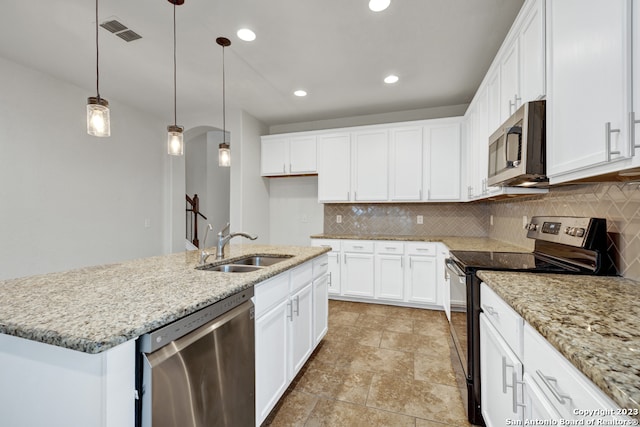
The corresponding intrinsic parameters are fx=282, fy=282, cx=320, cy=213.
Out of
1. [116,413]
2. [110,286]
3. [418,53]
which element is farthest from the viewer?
[418,53]

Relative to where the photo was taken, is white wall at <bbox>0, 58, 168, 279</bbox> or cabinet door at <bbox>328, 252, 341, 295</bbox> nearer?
white wall at <bbox>0, 58, 168, 279</bbox>

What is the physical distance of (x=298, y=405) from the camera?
1.77m

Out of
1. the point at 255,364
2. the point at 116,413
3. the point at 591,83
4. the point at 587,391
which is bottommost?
the point at 255,364

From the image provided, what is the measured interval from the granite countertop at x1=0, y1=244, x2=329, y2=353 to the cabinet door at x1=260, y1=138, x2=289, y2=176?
275 cm

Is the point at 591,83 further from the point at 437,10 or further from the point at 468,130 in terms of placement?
the point at 468,130

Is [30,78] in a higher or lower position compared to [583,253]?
higher

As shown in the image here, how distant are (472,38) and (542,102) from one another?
1256 millimetres

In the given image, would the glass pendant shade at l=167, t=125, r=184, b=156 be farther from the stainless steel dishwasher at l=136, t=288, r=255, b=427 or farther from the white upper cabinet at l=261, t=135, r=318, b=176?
the white upper cabinet at l=261, t=135, r=318, b=176

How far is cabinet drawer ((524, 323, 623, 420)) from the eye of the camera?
0.63m

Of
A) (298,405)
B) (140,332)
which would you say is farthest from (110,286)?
(298,405)

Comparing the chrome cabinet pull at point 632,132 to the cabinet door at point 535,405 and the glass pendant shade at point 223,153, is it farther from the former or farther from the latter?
the glass pendant shade at point 223,153

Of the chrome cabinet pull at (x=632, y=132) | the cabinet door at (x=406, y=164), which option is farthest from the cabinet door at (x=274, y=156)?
the chrome cabinet pull at (x=632, y=132)

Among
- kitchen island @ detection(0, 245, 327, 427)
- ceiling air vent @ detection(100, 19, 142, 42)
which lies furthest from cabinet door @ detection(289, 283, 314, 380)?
ceiling air vent @ detection(100, 19, 142, 42)

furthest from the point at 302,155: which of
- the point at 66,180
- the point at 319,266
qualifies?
the point at 66,180
